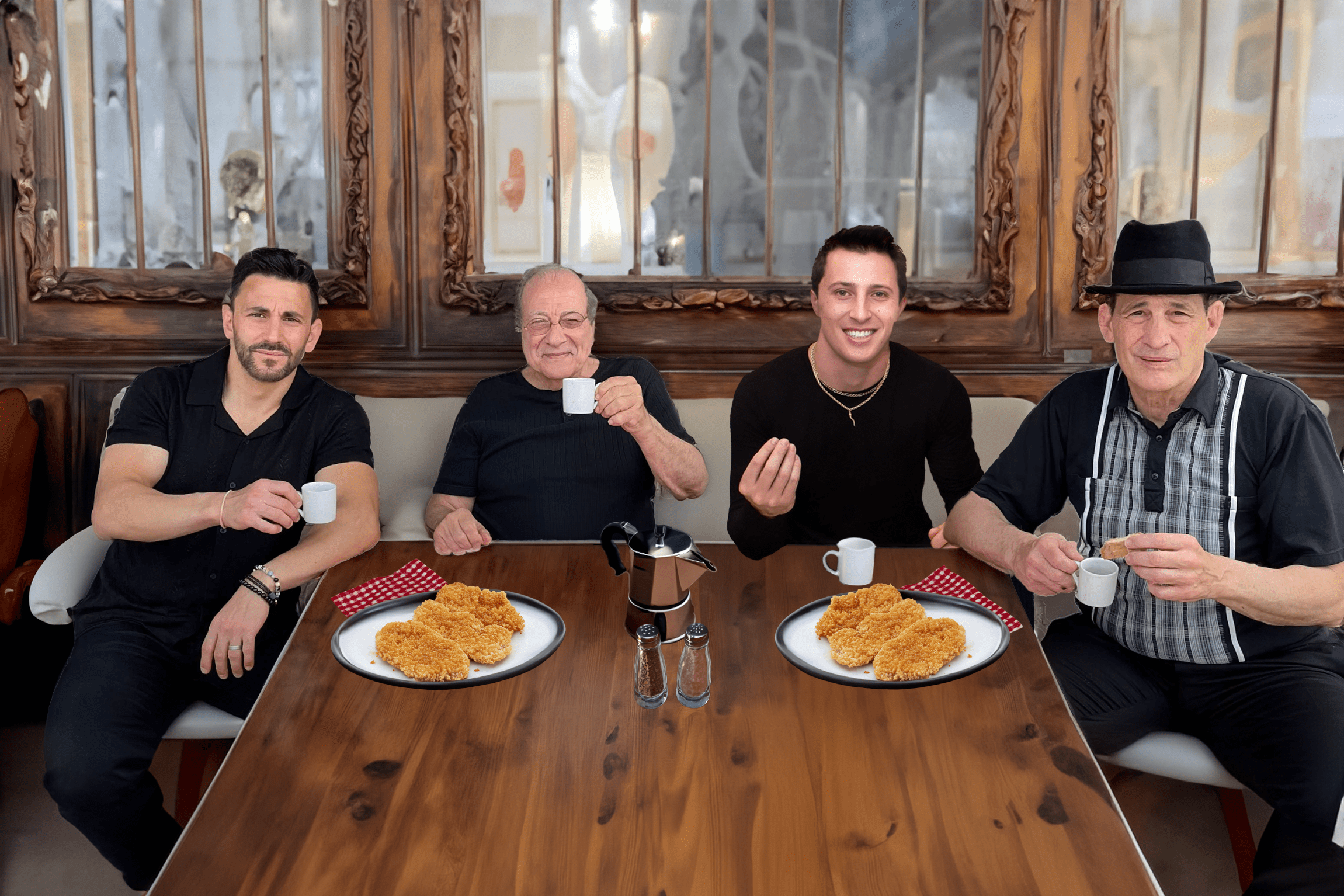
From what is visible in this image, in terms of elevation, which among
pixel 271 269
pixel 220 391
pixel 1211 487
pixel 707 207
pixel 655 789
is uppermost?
pixel 707 207

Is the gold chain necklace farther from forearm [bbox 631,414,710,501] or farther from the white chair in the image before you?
the white chair

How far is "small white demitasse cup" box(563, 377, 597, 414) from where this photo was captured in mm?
1888

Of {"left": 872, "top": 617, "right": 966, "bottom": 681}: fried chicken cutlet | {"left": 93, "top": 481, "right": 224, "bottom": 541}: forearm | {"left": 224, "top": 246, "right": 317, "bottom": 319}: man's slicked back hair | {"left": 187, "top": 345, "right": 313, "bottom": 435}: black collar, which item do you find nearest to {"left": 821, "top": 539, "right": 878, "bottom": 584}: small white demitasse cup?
{"left": 872, "top": 617, "right": 966, "bottom": 681}: fried chicken cutlet

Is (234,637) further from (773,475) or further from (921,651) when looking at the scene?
(921,651)

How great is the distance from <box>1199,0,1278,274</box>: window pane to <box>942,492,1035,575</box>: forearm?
5.29 feet

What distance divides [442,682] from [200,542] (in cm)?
107

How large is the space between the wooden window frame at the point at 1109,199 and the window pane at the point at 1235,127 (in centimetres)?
2

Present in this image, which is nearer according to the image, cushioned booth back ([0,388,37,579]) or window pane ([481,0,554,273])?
cushioned booth back ([0,388,37,579])

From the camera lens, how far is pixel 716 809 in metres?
1.07

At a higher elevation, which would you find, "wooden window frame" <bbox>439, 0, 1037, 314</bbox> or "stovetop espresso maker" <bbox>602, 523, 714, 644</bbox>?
"wooden window frame" <bbox>439, 0, 1037, 314</bbox>

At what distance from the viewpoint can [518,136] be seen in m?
3.02

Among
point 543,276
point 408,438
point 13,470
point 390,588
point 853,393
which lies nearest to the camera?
point 390,588

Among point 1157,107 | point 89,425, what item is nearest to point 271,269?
point 89,425

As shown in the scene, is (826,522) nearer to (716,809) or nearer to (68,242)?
(716,809)
